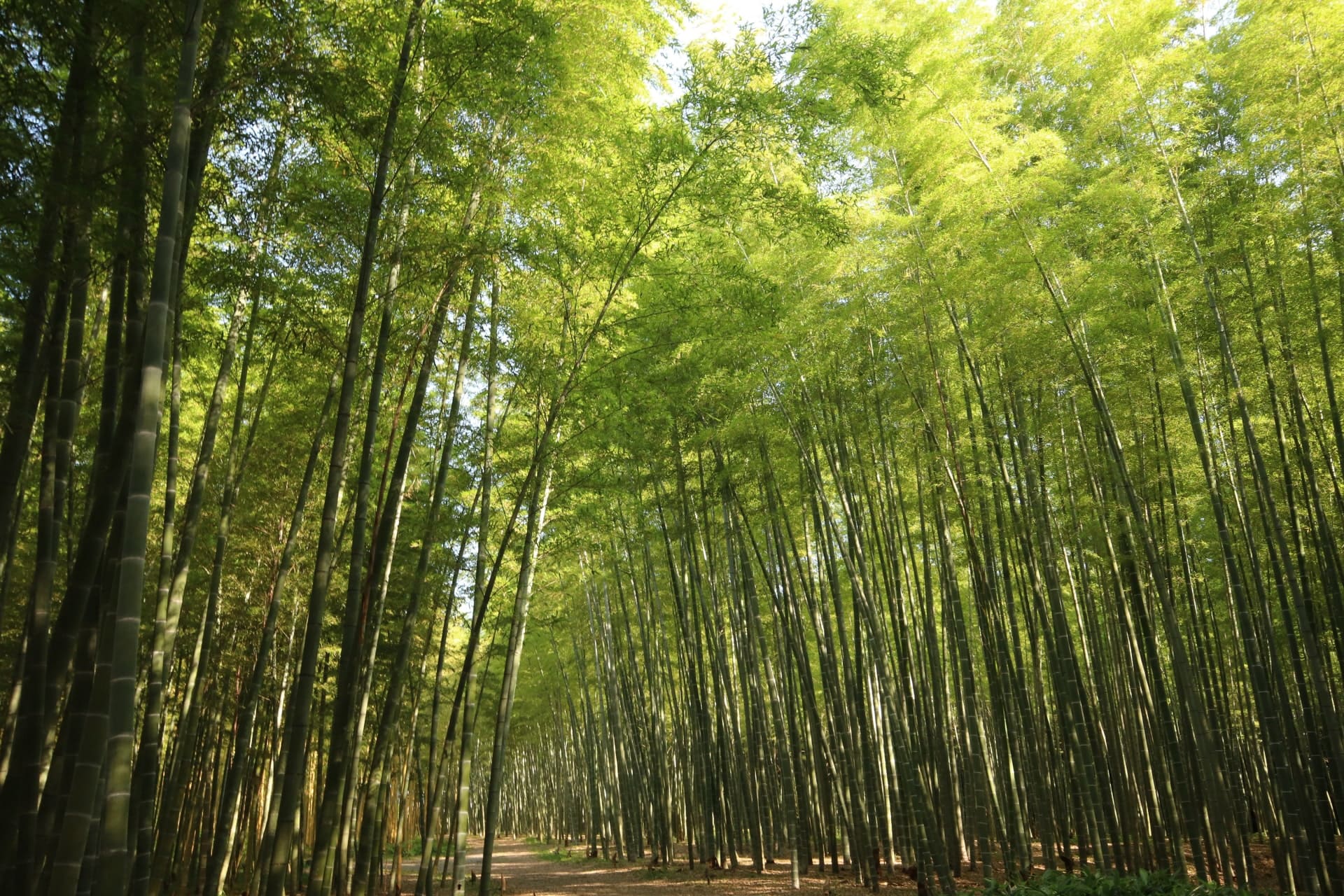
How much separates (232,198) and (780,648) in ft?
A: 25.4

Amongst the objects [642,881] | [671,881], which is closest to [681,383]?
[671,881]

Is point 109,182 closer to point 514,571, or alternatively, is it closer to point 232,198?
point 232,198

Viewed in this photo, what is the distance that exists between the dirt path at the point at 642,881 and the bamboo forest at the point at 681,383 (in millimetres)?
141

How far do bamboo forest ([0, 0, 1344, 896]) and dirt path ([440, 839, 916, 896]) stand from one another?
0.46 ft

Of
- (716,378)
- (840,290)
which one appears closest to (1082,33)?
(840,290)

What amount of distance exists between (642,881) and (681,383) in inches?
233

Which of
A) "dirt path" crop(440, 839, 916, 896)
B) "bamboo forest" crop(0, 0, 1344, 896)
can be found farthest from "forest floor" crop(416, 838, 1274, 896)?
"bamboo forest" crop(0, 0, 1344, 896)

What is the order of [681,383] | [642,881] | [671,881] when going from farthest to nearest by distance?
[642,881] → [671,881] → [681,383]

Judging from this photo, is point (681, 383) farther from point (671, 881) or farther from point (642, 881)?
point (642, 881)

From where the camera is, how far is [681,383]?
308 inches

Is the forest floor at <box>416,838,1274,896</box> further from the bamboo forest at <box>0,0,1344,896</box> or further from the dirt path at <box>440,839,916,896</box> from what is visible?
the bamboo forest at <box>0,0,1344,896</box>

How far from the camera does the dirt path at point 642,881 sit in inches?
307

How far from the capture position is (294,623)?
7.59 meters

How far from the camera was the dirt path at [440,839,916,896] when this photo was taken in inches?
307
